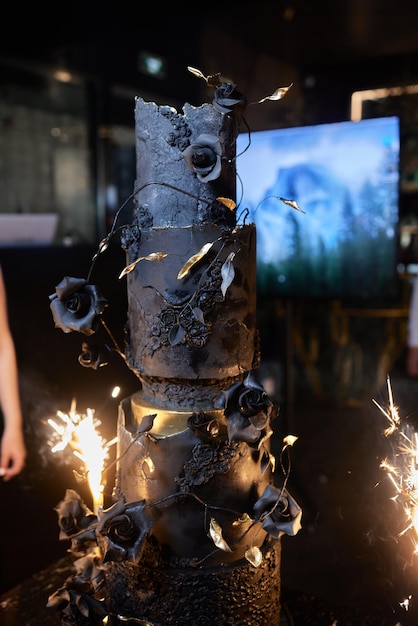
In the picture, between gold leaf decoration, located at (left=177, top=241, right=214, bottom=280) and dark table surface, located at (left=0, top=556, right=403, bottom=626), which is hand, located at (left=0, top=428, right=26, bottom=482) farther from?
gold leaf decoration, located at (left=177, top=241, right=214, bottom=280)

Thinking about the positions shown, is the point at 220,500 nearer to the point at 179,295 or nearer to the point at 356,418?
the point at 179,295

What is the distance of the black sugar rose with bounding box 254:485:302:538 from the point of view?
1.28 m

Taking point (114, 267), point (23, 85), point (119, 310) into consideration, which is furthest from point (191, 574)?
point (23, 85)

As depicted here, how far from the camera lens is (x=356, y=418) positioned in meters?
3.96

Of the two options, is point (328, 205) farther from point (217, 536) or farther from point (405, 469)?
point (217, 536)

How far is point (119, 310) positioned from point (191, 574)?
0.94 m

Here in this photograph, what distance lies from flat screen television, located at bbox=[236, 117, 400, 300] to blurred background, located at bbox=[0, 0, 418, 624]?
26mm

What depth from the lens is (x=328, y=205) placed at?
256 centimetres

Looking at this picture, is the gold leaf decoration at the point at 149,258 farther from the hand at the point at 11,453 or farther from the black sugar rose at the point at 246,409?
the hand at the point at 11,453

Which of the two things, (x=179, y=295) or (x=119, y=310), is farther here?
(x=119, y=310)

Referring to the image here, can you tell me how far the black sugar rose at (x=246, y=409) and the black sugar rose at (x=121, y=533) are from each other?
28 centimetres

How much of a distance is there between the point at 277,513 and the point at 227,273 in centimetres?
52

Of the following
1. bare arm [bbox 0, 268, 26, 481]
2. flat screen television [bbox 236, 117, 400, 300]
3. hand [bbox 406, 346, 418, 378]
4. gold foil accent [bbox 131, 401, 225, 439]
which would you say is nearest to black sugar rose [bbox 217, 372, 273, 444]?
gold foil accent [bbox 131, 401, 225, 439]

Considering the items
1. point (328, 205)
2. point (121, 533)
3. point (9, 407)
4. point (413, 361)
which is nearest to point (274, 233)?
point (328, 205)
